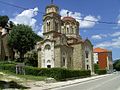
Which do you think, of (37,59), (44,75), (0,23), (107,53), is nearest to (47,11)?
(37,59)

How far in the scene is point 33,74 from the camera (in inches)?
1703

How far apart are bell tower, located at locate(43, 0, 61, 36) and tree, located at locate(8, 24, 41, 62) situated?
449 cm

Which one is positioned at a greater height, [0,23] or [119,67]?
[0,23]

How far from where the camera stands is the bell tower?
67300mm

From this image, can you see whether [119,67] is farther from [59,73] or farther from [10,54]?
[59,73]

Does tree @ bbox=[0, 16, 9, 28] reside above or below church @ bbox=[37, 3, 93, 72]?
above

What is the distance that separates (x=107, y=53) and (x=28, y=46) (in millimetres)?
43477

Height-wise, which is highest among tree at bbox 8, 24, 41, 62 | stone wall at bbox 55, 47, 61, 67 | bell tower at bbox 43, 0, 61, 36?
bell tower at bbox 43, 0, 61, 36

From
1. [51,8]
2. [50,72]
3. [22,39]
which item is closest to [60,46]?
[51,8]

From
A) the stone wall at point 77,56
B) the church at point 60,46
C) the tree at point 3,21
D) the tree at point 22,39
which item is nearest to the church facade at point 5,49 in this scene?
the tree at point 22,39

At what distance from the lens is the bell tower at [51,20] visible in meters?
67.3

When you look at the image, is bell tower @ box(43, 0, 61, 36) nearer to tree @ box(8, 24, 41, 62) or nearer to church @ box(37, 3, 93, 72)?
church @ box(37, 3, 93, 72)

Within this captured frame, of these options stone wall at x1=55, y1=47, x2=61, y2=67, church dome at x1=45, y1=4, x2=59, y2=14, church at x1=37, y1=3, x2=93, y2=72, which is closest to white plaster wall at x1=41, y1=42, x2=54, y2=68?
church at x1=37, y1=3, x2=93, y2=72

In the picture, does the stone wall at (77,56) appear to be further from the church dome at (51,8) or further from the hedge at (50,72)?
the hedge at (50,72)
